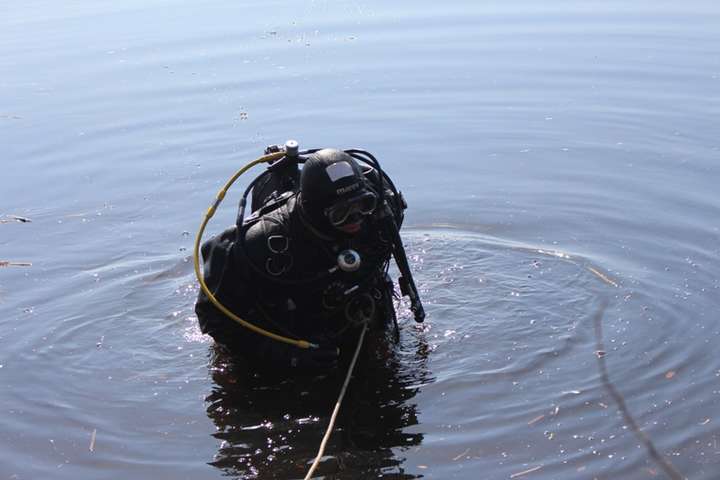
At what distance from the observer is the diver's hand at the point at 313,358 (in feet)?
16.1

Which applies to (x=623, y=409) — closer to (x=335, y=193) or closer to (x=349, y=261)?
(x=349, y=261)

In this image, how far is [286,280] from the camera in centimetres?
480

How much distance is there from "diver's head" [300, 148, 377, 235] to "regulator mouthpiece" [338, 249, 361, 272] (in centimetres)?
12

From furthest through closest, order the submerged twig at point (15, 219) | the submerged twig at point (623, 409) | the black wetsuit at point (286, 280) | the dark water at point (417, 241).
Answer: the submerged twig at point (15, 219), the black wetsuit at point (286, 280), the dark water at point (417, 241), the submerged twig at point (623, 409)

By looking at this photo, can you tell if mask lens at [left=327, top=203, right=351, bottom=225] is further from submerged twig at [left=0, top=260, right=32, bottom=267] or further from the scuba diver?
submerged twig at [left=0, top=260, right=32, bottom=267]

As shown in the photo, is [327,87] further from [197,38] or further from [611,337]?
[611,337]

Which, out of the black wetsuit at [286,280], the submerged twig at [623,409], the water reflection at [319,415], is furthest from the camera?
the black wetsuit at [286,280]

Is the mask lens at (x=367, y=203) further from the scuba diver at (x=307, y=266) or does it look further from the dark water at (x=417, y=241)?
the dark water at (x=417, y=241)

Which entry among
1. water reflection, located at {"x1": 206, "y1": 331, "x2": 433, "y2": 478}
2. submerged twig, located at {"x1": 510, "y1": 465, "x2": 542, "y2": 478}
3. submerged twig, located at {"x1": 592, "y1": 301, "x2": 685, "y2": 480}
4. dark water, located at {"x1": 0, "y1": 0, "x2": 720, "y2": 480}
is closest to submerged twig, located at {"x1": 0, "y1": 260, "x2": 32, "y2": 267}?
dark water, located at {"x1": 0, "y1": 0, "x2": 720, "y2": 480}

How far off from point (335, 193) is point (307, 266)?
0.42 m

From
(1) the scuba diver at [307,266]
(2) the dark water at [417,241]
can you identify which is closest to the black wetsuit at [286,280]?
(1) the scuba diver at [307,266]

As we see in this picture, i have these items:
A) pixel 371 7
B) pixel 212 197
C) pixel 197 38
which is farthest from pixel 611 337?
pixel 371 7

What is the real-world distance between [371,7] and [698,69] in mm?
5877

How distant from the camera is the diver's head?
466cm
